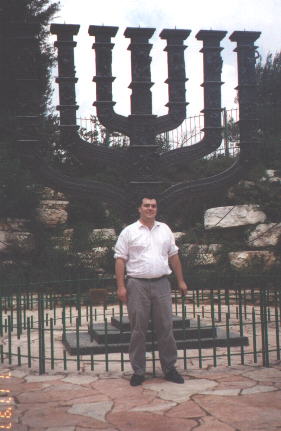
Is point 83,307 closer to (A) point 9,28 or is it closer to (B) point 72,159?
(B) point 72,159

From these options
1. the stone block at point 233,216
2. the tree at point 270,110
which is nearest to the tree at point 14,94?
the stone block at point 233,216

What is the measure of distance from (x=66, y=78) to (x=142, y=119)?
35.7 inches

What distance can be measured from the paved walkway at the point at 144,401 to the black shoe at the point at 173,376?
0.06 metres

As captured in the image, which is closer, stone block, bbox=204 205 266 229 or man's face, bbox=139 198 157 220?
man's face, bbox=139 198 157 220

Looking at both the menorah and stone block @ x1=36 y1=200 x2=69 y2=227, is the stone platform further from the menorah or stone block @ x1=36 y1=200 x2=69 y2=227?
stone block @ x1=36 y1=200 x2=69 y2=227

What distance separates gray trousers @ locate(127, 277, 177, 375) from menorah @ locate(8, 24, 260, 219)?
1655 mm

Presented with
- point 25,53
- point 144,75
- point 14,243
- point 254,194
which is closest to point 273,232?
point 254,194

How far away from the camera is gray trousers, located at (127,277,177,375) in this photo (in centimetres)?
438

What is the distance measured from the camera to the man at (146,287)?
4371 millimetres

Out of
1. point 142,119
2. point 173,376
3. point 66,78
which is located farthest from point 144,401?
point 66,78

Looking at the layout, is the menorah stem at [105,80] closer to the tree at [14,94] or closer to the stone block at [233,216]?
the tree at [14,94]

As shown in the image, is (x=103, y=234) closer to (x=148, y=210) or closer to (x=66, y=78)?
(x=66, y=78)

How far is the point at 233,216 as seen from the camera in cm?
1207

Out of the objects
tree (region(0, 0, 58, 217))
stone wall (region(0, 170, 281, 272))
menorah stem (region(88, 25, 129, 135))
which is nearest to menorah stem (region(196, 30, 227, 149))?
menorah stem (region(88, 25, 129, 135))
